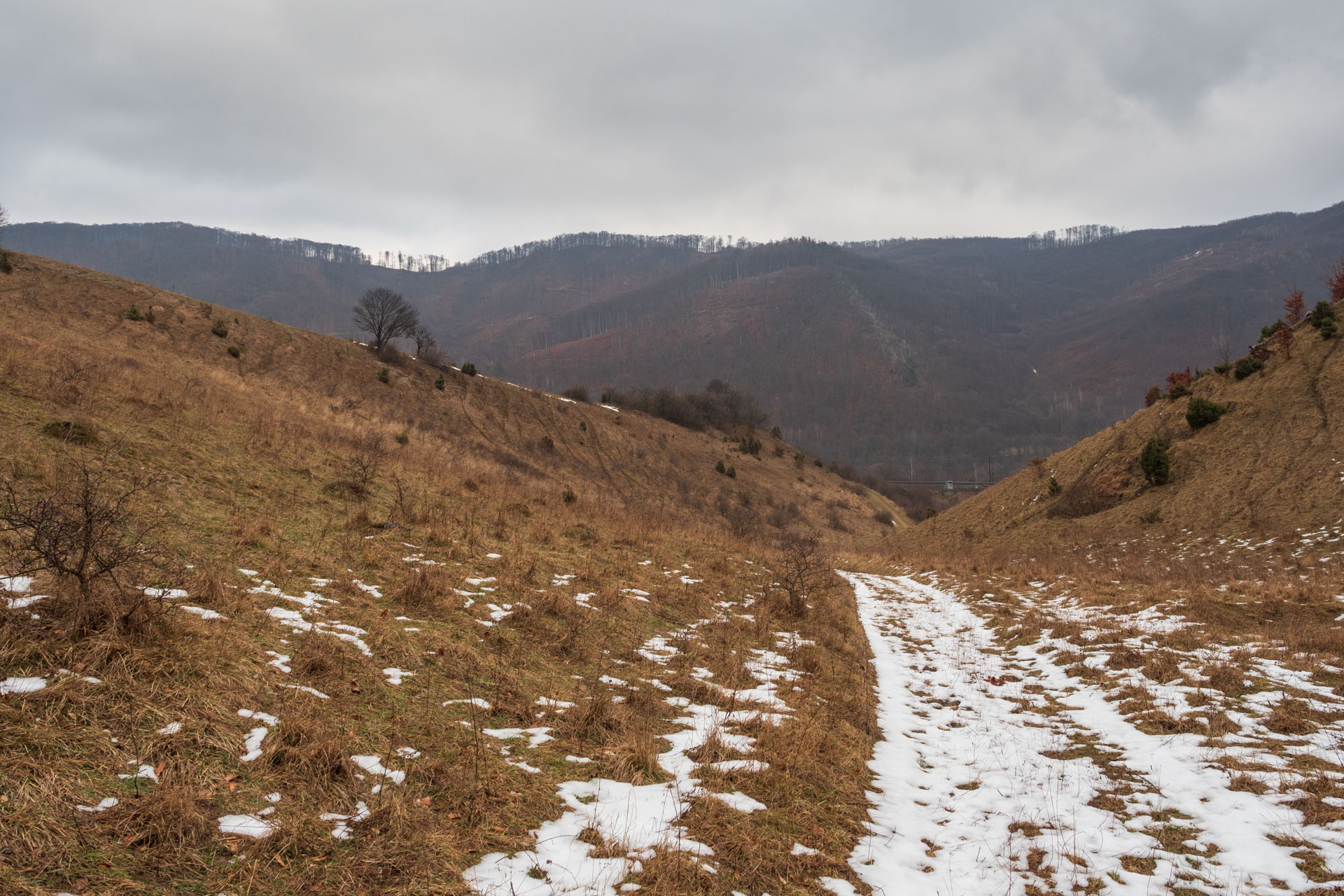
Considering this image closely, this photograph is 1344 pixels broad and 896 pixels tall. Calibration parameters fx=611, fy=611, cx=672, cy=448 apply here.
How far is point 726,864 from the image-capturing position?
4.18 m

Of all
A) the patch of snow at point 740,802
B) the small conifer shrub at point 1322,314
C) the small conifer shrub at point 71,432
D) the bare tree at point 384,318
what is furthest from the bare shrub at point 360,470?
the small conifer shrub at point 1322,314

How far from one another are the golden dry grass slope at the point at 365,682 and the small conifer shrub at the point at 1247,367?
23.1 meters

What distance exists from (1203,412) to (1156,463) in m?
3.45

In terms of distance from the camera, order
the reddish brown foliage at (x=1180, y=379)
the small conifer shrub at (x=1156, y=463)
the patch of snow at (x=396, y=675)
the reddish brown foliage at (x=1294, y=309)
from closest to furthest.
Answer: the patch of snow at (x=396, y=675), the small conifer shrub at (x=1156, y=463), the reddish brown foliage at (x=1294, y=309), the reddish brown foliage at (x=1180, y=379)

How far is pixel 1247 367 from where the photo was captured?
83.2ft

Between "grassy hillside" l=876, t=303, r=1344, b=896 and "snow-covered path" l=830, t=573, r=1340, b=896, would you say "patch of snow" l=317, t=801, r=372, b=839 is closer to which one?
"snow-covered path" l=830, t=573, r=1340, b=896

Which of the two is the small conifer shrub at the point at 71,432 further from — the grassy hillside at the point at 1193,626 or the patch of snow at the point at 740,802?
the grassy hillside at the point at 1193,626

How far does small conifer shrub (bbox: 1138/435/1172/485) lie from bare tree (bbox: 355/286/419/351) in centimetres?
4695

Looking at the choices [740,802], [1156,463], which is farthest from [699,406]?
[740,802]

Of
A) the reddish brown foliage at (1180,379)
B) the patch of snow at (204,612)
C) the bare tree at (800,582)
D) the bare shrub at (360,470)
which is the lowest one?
the bare tree at (800,582)

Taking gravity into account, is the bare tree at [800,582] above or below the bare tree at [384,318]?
below

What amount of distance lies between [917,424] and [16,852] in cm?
19980

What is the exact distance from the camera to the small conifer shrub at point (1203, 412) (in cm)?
2455

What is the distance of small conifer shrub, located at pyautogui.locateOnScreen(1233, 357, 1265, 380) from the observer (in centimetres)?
2525
